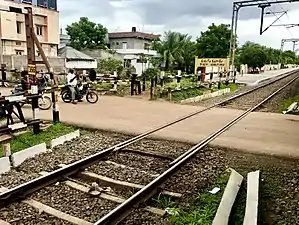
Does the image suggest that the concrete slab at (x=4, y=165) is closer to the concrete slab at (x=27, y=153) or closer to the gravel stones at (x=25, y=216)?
the concrete slab at (x=27, y=153)

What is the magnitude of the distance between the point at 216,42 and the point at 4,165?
39020 mm

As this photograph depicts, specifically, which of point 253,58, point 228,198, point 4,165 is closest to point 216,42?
point 253,58

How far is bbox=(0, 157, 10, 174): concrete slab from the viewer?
19.0ft

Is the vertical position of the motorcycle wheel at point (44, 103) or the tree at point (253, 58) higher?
the tree at point (253, 58)

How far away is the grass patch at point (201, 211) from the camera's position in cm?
427

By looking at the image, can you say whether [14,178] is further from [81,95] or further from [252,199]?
[81,95]

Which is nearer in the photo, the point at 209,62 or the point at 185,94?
the point at 185,94

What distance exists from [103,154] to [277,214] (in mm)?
3234

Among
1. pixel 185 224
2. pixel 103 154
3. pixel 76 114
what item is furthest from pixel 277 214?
pixel 76 114

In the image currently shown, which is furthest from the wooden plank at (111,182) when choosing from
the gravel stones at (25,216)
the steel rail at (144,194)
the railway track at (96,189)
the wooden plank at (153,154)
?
the wooden plank at (153,154)

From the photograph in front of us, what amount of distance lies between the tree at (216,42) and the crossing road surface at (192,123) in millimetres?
30264

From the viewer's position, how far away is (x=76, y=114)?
1081 centimetres

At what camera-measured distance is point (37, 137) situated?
25.0 ft

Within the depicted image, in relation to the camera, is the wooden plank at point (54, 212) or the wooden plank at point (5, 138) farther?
the wooden plank at point (5, 138)
